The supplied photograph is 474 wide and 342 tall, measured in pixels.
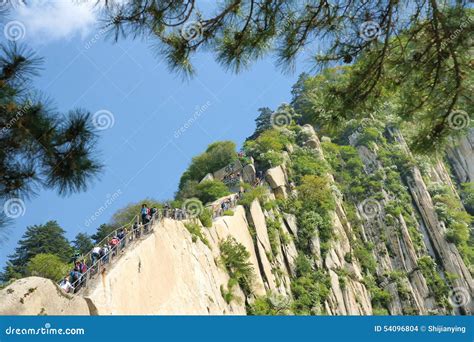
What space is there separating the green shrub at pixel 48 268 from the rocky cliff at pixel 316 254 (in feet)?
27.8

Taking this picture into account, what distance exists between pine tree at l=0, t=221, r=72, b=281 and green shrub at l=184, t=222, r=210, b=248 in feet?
57.5

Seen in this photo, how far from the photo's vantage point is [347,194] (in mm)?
38812

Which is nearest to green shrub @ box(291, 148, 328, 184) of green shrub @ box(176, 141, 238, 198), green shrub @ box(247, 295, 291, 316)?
green shrub @ box(176, 141, 238, 198)

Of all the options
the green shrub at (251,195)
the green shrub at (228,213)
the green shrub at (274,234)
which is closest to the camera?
the green shrub at (228,213)

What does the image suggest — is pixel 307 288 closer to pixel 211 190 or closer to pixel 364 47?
pixel 211 190

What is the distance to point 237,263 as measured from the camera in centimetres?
2123

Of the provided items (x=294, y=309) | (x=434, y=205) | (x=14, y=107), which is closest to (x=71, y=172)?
(x=14, y=107)

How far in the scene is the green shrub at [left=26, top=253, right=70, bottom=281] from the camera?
23.5 m

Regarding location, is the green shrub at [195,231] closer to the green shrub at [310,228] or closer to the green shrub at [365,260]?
the green shrub at [310,228]

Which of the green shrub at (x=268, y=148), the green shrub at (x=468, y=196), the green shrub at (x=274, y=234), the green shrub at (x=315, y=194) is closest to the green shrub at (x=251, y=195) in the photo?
the green shrub at (x=274, y=234)

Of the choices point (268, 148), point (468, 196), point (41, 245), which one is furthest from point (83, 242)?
point (468, 196)

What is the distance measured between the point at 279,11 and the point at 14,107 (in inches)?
138

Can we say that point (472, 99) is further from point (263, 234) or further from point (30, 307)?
point (263, 234)

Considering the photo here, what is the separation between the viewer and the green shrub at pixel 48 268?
77.2 feet
